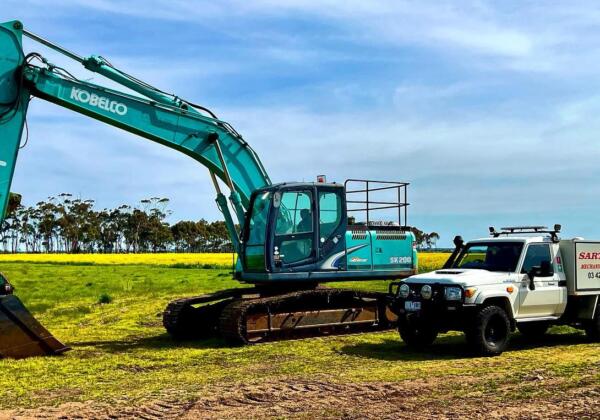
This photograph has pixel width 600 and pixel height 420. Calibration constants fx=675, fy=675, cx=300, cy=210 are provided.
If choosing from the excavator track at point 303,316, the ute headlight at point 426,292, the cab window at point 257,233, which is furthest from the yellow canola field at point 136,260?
the ute headlight at point 426,292

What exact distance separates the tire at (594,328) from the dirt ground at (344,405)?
459cm

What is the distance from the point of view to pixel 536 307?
40.3ft

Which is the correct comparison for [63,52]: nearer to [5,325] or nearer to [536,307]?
[5,325]

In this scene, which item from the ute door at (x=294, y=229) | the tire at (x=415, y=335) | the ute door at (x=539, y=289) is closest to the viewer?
the ute door at (x=539, y=289)

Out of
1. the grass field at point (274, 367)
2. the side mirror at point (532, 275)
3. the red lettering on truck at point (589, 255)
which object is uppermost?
the red lettering on truck at point (589, 255)

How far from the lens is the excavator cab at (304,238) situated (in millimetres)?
13391

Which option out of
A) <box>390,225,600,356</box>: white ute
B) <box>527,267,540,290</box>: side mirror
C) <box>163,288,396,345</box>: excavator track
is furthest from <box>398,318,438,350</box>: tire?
<box>163,288,396,345</box>: excavator track

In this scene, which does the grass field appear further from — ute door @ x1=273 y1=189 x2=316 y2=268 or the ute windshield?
ute door @ x1=273 y1=189 x2=316 y2=268

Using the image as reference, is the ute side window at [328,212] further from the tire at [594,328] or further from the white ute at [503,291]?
the tire at [594,328]

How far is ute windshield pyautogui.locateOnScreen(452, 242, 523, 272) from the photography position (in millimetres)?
12395

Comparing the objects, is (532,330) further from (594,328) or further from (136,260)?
(136,260)

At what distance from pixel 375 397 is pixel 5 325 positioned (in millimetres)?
6393

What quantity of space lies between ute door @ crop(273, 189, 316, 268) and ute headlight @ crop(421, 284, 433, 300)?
2761mm

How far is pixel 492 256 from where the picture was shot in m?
→ 12.7
